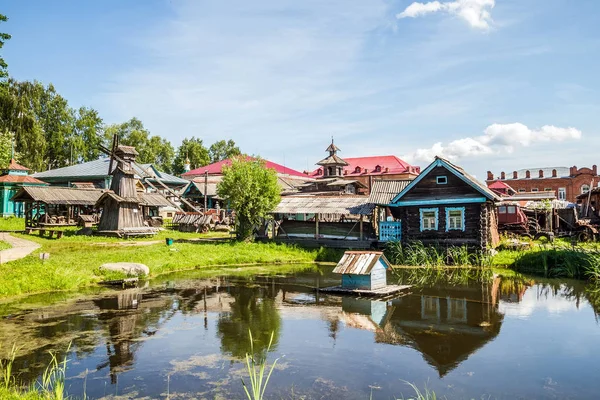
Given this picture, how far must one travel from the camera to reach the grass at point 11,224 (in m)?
33.7

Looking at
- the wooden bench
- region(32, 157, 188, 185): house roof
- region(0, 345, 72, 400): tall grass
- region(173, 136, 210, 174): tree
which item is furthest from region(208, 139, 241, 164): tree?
region(0, 345, 72, 400): tall grass

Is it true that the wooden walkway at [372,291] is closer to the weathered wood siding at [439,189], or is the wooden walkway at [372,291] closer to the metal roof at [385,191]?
the weathered wood siding at [439,189]

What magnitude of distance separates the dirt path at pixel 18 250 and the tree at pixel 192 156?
166 feet

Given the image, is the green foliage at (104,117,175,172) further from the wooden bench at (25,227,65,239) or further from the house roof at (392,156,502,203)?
the house roof at (392,156,502,203)

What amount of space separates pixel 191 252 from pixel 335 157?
25.5m

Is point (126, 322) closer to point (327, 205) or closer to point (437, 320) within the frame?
point (437, 320)

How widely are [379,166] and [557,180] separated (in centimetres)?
2531

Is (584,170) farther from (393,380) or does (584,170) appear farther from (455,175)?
(393,380)

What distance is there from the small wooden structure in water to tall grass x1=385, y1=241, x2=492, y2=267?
7.39 m

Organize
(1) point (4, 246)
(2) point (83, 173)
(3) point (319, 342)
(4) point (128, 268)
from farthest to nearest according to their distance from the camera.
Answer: (2) point (83, 173), (1) point (4, 246), (4) point (128, 268), (3) point (319, 342)

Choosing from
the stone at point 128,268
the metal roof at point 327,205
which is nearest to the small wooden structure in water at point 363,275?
the stone at point 128,268

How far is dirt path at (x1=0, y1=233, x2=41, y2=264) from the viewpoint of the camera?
61.8 feet

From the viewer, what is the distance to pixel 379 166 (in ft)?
217

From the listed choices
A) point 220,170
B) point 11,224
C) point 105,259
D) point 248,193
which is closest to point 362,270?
Result: point 105,259
